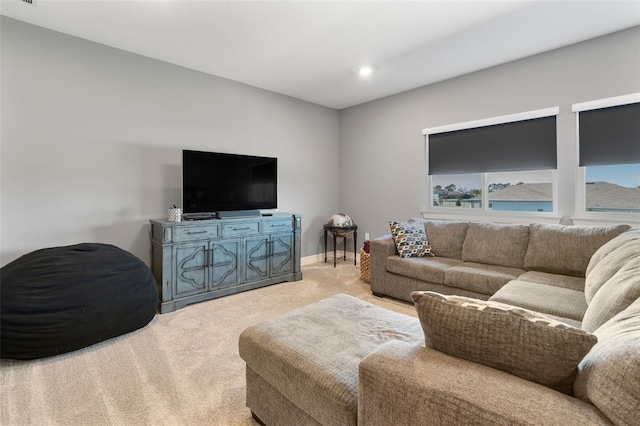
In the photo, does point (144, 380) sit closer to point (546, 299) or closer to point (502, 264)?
point (546, 299)

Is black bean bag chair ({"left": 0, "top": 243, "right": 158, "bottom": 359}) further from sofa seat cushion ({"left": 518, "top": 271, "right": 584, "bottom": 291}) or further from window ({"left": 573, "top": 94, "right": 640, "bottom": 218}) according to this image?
window ({"left": 573, "top": 94, "right": 640, "bottom": 218})

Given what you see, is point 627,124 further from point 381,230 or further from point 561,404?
point 561,404

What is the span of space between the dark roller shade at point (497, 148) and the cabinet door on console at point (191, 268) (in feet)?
10.2

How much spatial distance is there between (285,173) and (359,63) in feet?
6.09

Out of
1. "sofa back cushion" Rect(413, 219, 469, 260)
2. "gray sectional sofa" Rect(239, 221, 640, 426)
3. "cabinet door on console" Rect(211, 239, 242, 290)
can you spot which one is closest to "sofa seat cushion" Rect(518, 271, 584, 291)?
"gray sectional sofa" Rect(239, 221, 640, 426)

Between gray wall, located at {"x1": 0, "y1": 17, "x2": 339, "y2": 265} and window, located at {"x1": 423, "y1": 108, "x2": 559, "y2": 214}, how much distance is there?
2556mm

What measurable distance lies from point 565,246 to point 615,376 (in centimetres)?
244

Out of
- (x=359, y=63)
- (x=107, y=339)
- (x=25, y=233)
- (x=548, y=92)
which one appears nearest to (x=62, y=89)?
(x=25, y=233)

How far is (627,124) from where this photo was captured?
9.05 ft

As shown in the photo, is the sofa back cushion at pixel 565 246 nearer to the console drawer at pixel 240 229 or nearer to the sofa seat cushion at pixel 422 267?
the sofa seat cushion at pixel 422 267

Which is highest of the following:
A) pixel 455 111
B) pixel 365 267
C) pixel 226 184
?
pixel 455 111

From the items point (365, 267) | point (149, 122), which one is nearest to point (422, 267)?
point (365, 267)

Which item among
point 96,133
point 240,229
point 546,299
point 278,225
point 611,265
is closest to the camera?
point 611,265

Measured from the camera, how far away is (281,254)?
385 cm
